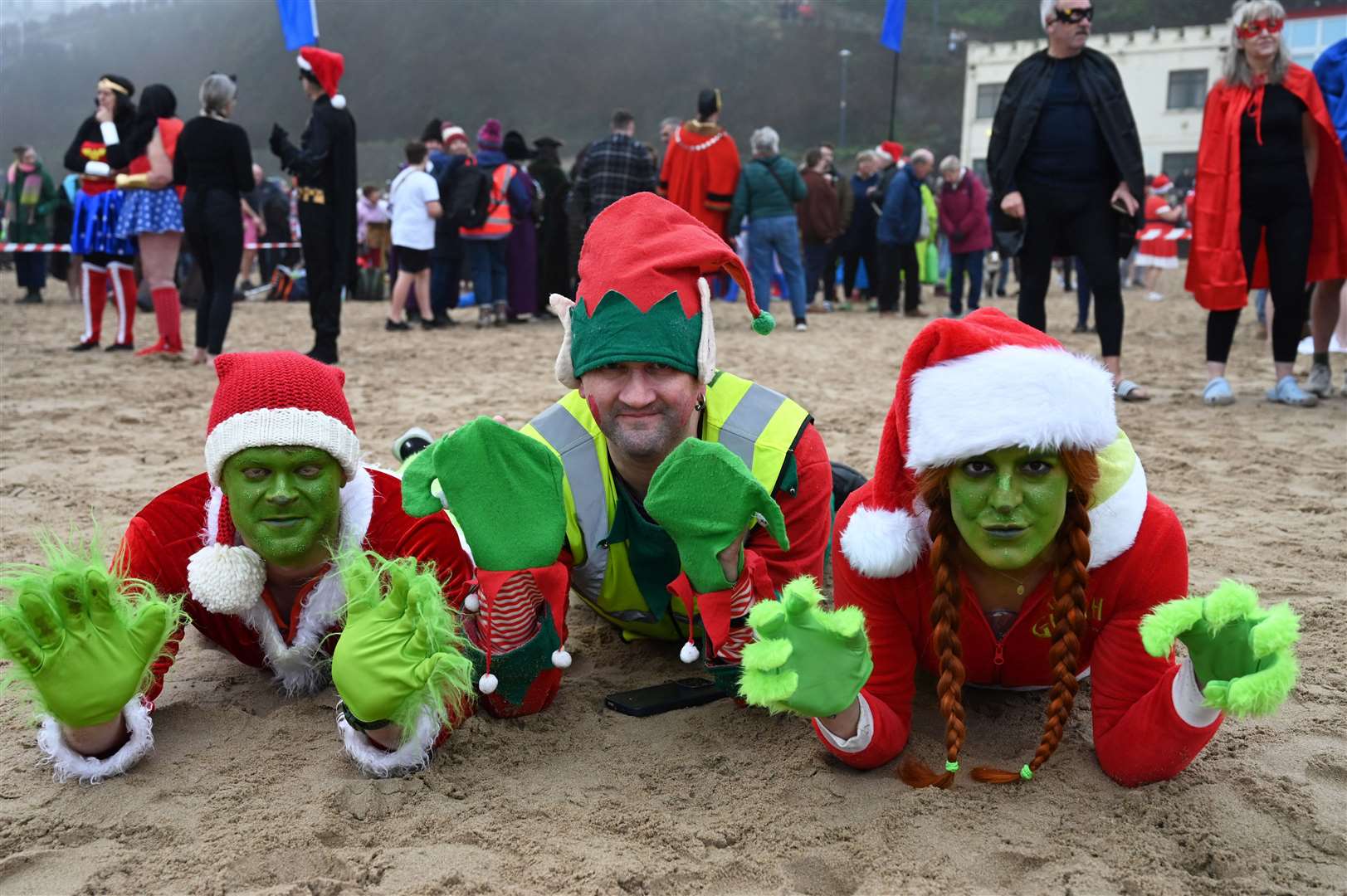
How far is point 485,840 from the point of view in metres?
2.03

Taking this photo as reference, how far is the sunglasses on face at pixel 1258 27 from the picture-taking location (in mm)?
5258

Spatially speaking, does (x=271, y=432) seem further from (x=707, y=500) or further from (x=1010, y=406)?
(x=1010, y=406)

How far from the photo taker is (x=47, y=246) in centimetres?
1253

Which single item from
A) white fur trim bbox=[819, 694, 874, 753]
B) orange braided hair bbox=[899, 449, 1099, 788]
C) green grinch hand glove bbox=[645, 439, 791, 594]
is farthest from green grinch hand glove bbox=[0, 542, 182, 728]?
orange braided hair bbox=[899, 449, 1099, 788]

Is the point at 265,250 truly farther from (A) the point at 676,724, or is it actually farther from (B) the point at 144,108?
(A) the point at 676,724

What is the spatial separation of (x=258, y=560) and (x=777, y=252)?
8.30 meters

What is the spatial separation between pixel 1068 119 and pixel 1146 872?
14.4 ft

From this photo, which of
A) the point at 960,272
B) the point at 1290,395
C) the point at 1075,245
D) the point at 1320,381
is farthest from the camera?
the point at 960,272

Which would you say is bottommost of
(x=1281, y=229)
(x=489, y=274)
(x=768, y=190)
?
(x=489, y=274)

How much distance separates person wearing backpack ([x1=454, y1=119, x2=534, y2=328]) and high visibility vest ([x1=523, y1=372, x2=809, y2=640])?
7772 mm

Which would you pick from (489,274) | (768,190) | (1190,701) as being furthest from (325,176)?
(1190,701)

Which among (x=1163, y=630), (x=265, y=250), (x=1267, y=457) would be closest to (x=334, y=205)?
(x=1267, y=457)

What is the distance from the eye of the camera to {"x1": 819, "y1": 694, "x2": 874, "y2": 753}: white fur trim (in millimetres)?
2080

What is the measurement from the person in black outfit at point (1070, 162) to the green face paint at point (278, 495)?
4.15 metres
